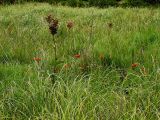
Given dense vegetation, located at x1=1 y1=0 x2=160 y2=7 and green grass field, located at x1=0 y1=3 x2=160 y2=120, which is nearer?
green grass field, located at x1=0 y1=3 x2=160 y2=120

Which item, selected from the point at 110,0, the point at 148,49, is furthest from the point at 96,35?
the point at 110,0

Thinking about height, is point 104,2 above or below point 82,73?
below

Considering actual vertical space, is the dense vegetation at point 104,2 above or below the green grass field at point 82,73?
below

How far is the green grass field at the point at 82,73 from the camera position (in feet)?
10.8

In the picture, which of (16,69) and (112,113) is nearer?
(112,113)

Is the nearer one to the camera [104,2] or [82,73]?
[82,73]

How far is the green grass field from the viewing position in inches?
130

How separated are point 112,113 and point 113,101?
24cm

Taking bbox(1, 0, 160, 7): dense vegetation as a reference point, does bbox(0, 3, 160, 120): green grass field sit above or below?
above

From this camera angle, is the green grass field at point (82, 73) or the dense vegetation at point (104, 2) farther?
the dense vegetation at point (104, 2)

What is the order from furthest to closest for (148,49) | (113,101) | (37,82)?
(148,49) < (37,82) < (113,101)

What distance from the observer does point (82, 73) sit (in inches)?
180

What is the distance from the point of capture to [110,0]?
46.1 ft

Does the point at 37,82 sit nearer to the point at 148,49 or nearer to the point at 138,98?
the point at 138,98
